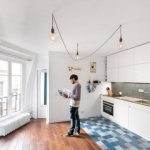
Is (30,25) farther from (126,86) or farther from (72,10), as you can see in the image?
(126,86)

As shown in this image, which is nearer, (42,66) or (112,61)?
(112,61)

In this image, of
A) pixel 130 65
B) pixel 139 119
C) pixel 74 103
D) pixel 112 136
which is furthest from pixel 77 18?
pixel 112 136

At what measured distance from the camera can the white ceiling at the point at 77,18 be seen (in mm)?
1676

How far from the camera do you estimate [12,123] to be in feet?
11.9

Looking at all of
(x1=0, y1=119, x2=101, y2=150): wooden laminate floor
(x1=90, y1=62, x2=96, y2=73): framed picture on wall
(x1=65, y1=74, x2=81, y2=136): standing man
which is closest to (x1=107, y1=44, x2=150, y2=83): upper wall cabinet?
(x1=90, y1=62, x2=96, y2=73): framed picture on wall

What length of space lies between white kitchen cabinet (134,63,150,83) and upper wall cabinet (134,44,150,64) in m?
0.11

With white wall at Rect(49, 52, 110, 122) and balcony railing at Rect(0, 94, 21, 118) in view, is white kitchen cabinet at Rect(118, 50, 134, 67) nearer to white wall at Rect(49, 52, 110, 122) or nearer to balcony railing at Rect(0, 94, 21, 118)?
white wall at Rect(49, 52, 110, 122)

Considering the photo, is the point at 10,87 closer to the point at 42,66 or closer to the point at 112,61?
the point at 42,66

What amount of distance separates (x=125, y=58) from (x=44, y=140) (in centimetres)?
325

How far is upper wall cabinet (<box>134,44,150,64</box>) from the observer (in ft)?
10.8

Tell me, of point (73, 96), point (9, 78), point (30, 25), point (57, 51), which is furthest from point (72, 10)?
point (9, 78)

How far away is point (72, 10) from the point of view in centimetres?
183

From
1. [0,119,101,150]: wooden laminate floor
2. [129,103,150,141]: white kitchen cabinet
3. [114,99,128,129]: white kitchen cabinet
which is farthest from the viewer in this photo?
[114,99,128,129]: white kitchen cabinet

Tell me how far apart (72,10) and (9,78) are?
10.0 feet
